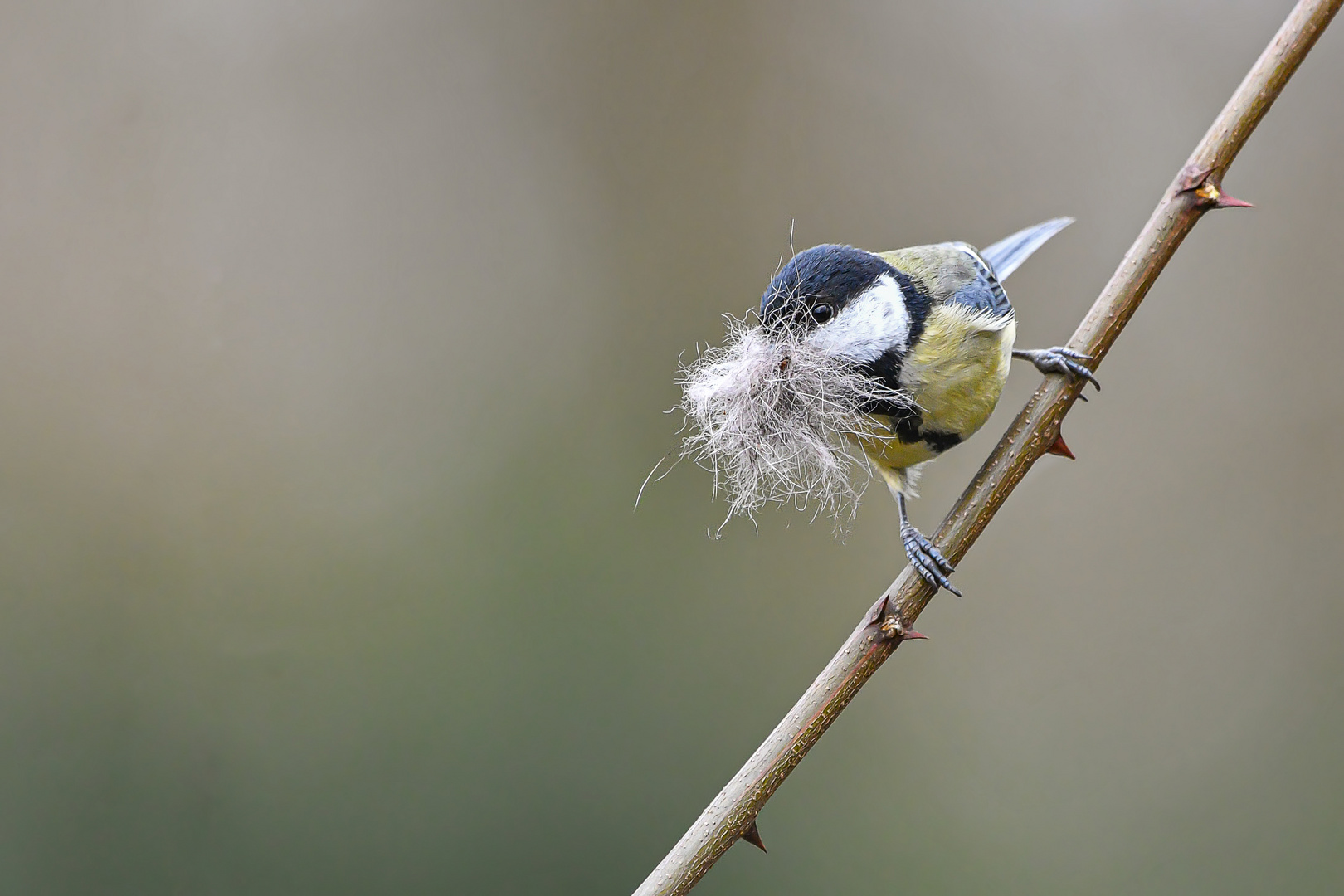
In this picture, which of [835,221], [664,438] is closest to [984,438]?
[835,221]

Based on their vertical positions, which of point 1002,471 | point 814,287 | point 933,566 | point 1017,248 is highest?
point 1017,248

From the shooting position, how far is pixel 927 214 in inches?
90.3

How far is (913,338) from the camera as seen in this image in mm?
1141

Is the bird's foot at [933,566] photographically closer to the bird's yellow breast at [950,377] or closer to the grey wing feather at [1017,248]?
the bird's yellow breast at [950,377]

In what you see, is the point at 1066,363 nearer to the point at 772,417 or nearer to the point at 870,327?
the point at 870,327

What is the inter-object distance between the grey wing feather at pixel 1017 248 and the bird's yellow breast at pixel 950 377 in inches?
12.6

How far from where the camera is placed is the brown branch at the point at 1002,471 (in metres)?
0.84

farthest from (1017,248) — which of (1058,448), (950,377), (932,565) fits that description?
(932,565)

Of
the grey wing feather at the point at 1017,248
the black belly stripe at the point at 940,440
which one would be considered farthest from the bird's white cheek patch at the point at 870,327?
the grey wing feather at the point at 1017,248

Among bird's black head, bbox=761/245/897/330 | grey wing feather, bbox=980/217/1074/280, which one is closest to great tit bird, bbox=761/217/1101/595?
bird's black head, bbox=761/245/897/330

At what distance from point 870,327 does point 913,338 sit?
0.35ft

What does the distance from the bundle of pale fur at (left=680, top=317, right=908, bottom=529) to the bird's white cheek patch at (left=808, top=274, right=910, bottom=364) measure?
1.0 inches

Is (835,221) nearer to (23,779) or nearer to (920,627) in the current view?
(920,627)

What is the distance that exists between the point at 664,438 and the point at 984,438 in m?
0.79
